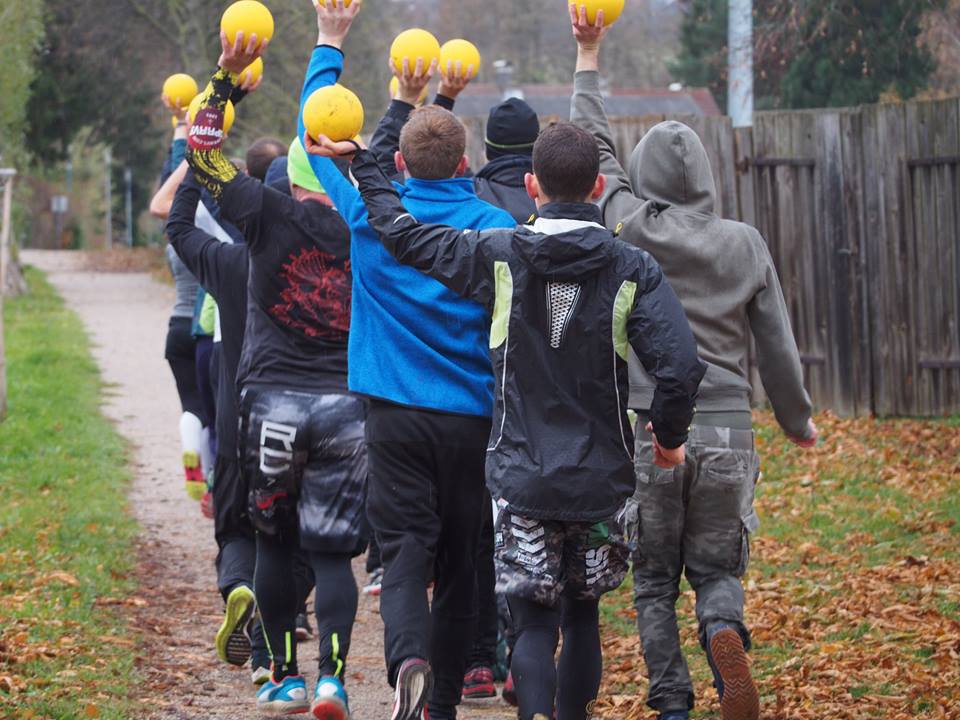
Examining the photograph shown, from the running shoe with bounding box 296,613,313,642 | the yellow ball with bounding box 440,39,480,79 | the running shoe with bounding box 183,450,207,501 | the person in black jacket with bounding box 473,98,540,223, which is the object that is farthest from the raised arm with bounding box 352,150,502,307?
the running shoe with bounding box 183,450,207,501

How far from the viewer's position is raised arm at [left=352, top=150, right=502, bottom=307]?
4.38 m

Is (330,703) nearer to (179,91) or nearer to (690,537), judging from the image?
(690,537)

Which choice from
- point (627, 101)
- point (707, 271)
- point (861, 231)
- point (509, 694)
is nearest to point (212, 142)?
point (707, 271)

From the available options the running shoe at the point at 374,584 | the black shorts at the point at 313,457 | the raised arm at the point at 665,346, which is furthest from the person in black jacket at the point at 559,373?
the running shoe at the point at 374,584

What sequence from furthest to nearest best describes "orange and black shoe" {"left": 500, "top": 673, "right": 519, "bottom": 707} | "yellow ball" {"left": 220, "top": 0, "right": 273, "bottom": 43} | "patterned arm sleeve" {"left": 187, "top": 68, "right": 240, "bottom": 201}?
"orange and black shoe" {"left": 500, "top": 673, "right": 519, "bottom": 707}
"patterned arm sleeve" {"left": 187, "top": 68, "right": 240, "bottom": 201}
"yellow ball" {"left": 220, "top": 0, "right": 273, "bottom": 43}

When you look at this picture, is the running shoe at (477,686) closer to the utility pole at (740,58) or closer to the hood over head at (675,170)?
the hood over head at (675,170)

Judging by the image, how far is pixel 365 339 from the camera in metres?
4.79

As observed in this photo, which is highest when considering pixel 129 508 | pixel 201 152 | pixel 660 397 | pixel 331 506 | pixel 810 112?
pixel 810 112

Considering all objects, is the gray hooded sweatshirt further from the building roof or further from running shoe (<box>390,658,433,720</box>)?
the building roof

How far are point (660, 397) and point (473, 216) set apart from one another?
942 mm

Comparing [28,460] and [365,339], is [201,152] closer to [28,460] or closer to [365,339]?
[365,339]

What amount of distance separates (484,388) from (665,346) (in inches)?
29.3

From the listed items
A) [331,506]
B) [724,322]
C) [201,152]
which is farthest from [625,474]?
[201,152]

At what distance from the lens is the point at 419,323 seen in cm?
474
